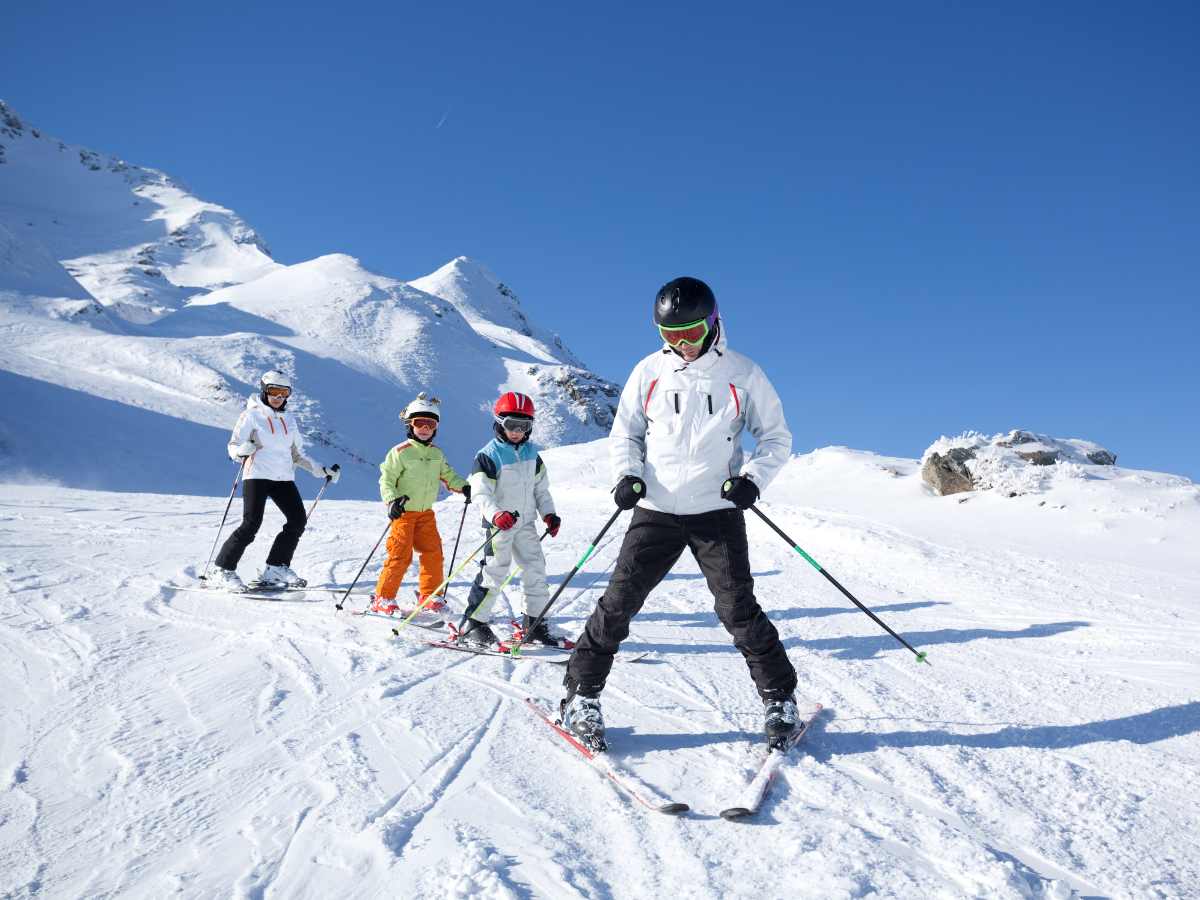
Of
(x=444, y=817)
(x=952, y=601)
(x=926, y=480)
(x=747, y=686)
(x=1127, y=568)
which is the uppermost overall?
(x=926, y=480)

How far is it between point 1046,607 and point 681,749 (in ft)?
15.3

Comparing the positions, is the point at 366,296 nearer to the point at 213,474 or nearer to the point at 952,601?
the point at 213,474

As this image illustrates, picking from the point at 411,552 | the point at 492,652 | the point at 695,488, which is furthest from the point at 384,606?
the point at 695,488

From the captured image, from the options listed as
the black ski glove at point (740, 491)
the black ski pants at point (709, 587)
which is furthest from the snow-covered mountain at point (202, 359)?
the black ski glove at point (740, 491)

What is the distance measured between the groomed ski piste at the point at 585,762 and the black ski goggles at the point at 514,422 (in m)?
1.69

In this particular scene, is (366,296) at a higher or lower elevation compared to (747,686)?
higher

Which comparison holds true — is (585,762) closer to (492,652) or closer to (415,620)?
(492,652)

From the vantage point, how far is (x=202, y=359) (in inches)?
1822

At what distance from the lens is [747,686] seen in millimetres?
4465

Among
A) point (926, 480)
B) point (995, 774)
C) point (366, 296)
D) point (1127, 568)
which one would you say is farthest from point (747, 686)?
point (366, 296)

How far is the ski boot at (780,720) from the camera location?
11.1 feet

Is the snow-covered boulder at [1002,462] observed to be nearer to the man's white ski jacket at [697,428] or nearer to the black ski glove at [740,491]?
the man's white ski jacket at [697,428]

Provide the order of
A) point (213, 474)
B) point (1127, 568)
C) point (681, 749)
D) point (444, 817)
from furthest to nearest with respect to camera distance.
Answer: point (213, 474)
point (1127, 568)
point (681, 749)
point (444, 817)

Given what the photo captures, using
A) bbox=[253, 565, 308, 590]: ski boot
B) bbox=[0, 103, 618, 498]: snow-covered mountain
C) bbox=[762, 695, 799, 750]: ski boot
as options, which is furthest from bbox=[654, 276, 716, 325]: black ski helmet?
bbox=[0, 103, 618, 498]: snow-covered mountain
